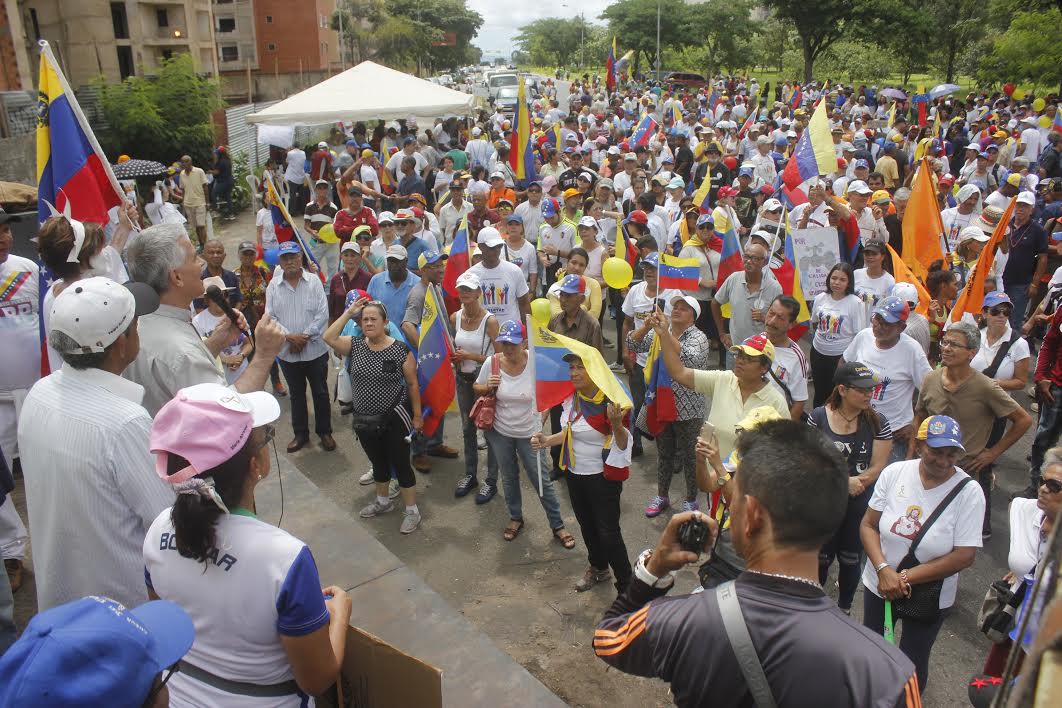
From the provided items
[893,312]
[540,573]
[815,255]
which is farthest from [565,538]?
[815,255]

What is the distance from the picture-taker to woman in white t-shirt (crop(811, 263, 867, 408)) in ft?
20.7

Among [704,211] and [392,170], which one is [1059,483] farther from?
[392,170]

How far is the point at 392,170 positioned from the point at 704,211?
7723 millimetres

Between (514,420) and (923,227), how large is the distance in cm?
559

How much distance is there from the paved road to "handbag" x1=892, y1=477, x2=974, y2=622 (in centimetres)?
80

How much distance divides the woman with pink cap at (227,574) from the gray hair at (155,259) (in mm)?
1412

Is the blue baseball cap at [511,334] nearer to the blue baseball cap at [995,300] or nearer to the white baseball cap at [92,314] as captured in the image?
the white baseball cap at [92,314]

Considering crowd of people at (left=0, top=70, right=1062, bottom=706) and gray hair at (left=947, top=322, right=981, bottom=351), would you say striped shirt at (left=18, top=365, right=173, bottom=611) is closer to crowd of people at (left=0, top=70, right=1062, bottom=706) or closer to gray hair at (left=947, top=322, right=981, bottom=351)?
crowd of people at (left=0, top=70, right=1062, bottom=706)

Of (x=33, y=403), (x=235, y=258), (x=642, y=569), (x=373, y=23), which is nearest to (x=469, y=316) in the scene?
(x=33, y=403)

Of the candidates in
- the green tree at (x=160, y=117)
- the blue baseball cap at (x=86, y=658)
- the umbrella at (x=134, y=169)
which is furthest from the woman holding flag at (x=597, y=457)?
the green tree at (x=160, y=117)

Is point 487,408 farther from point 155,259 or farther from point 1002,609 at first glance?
point 1002,609

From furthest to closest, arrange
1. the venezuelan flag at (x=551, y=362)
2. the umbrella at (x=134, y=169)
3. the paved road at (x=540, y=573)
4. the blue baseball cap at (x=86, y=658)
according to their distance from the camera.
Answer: the umbrella at (x=134, y=169) < the venezuelan flag at (x=551, y=362) < the paved road at (x=540, y=573) < the blue baseball cap at (x=86, y=658)

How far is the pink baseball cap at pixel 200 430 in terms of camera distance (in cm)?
204

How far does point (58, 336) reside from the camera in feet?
8.34
